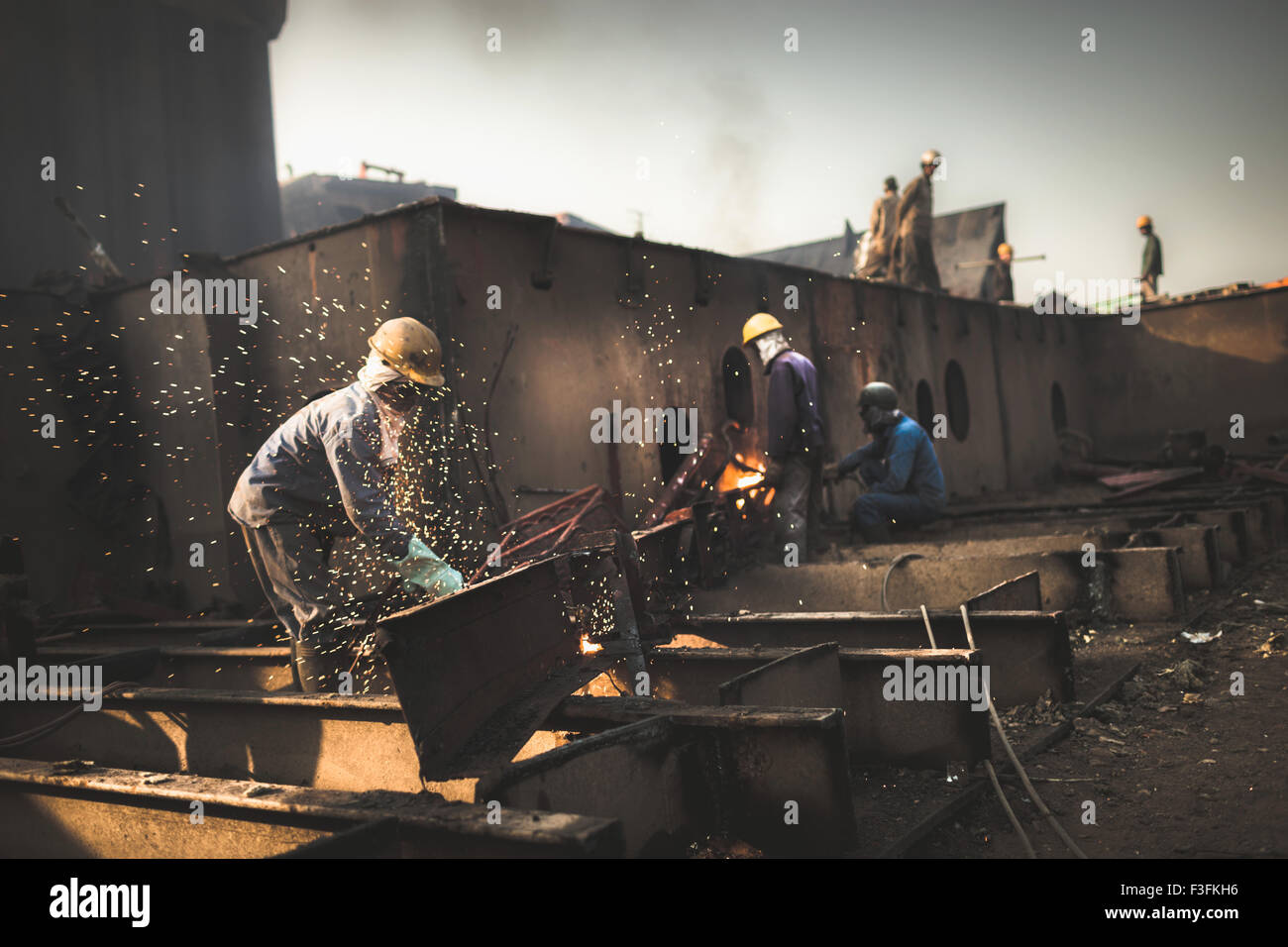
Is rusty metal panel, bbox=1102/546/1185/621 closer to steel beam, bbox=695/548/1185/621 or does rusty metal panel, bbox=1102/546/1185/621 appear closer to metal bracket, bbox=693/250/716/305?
steel beam, bbox=695/548/1185/621

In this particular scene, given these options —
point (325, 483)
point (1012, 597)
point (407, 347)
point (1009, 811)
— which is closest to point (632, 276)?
point (407, 347)

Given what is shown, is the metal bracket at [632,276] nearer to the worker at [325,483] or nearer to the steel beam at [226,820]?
the worker at [325,483]

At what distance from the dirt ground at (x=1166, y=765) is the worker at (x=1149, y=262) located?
A: 1379cm

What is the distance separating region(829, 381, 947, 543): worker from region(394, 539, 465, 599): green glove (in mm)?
4587

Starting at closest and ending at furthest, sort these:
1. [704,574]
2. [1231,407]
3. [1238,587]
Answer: [704,574] < [1238,587] < [1231,407]

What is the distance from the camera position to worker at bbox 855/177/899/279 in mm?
13906

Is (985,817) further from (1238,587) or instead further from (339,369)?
(339,369)

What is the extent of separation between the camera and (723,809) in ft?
10.3

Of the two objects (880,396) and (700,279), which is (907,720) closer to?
(880,396)

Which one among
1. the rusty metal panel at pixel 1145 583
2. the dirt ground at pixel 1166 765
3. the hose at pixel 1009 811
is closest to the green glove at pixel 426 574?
the dirt ground at pixel 1166 765

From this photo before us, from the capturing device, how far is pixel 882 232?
551 inches

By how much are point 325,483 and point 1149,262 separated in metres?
17.2

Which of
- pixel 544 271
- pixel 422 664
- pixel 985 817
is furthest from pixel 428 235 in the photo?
pixel 985 817
